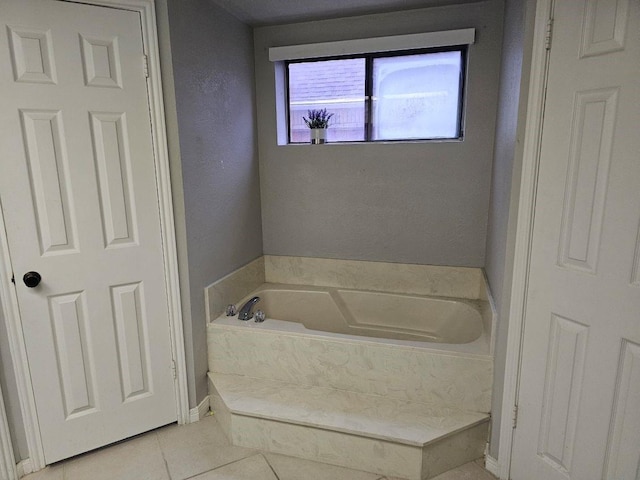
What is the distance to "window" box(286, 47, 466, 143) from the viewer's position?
103 inches

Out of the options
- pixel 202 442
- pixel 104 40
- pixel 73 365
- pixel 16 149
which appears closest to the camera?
pixel 16 149

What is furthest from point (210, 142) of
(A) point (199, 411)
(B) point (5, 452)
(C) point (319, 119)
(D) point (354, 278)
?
(B) point (5, 452)

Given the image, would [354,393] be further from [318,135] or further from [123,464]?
[318,135]

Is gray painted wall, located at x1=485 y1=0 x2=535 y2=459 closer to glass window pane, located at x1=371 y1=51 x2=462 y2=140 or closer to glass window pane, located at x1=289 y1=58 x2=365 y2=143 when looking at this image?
glass window pane, located at x1=371 y1=51 x2=462 y2=140

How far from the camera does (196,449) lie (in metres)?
2.00

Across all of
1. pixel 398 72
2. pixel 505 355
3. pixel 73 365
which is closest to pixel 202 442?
pixel 73 365

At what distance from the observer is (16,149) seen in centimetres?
164

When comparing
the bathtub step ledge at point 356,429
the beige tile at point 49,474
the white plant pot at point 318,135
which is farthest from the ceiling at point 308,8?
the beige tile at point 49,474

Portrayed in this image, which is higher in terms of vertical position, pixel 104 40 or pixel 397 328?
pixel 104 40

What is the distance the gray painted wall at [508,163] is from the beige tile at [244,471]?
1.08m

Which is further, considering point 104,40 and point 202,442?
point 202,442

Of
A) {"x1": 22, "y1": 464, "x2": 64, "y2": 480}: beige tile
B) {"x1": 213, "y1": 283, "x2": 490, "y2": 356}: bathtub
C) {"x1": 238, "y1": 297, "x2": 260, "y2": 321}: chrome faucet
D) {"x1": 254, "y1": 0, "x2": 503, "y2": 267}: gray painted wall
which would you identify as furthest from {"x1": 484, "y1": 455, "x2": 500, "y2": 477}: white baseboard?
{"x1": 22, "y1": 464, "x2": 64, "y2": 480}: beige tile

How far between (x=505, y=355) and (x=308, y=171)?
71.2 inches

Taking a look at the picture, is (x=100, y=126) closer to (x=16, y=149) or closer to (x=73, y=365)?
(x=16, y=149)
